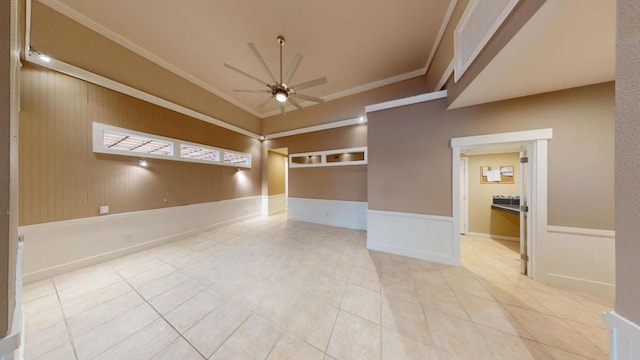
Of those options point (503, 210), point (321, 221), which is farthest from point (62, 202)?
point (503, 210)

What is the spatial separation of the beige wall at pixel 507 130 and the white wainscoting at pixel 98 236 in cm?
420

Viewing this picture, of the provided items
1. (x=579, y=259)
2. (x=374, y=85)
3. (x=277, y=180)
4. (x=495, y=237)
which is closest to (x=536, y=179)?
(x=579, y=259)

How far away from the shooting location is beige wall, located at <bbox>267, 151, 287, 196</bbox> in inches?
247

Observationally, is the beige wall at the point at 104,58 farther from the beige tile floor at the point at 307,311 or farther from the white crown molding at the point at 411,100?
the white crown molding at the point at 411,100

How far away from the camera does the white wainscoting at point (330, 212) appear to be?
15.6 feet

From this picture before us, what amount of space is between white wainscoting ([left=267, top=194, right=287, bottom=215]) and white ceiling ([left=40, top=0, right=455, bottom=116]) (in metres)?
3.82

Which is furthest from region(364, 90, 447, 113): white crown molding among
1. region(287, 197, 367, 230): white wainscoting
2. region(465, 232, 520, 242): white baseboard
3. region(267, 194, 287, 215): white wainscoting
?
region(267, 194, 287, 215): white wainscoting

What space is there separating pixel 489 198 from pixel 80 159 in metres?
7.64

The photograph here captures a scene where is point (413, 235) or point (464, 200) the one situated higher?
point (464, 200)

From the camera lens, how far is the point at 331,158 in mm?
5164

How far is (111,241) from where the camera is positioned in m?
2.99

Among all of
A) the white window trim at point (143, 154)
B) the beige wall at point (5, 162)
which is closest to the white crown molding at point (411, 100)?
the beige wall at point (5, 162)

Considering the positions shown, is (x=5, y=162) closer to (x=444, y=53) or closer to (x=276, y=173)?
(x=444, y=53)

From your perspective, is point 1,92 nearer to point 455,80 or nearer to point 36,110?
point 36,110
